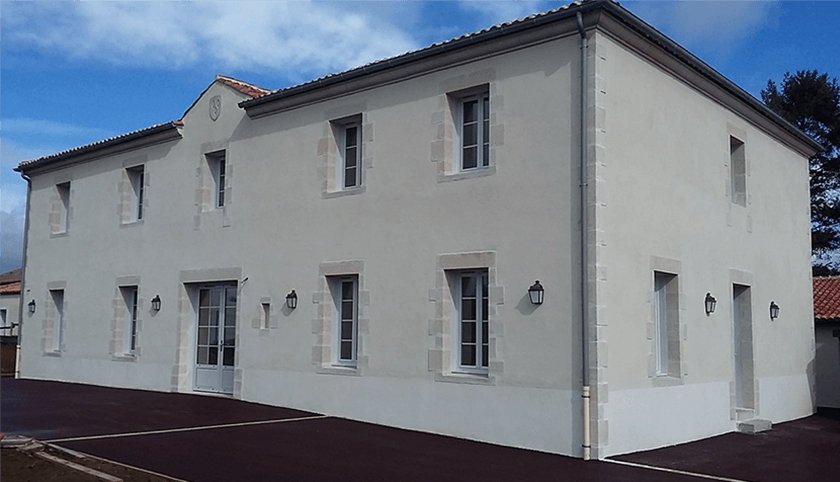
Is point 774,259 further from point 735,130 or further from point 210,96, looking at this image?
point 210,96

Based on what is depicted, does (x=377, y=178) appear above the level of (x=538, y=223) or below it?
above

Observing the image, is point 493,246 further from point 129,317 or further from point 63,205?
point 63,205

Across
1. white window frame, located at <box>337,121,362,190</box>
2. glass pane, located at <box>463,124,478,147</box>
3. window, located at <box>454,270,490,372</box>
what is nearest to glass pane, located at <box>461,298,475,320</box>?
window, located at <box>454,270,490,372</box>

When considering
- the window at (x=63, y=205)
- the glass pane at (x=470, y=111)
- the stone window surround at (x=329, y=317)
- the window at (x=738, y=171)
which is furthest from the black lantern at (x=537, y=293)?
the window at (x=63, y=205)

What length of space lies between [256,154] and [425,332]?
4.84 m

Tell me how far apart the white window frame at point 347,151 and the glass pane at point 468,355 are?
10.3 feet

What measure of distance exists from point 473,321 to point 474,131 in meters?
2.55

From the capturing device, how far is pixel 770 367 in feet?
43.5

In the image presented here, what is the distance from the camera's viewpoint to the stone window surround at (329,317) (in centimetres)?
1158

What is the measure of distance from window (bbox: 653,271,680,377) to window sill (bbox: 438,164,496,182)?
101 inches

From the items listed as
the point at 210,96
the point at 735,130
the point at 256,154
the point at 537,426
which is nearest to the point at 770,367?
the point at 735,130

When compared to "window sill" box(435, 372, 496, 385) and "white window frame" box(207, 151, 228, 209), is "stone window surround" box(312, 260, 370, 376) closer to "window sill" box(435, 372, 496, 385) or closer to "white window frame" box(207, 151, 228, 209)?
"window sill" box(435, 372, 496, 385)

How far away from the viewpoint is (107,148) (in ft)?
54.5

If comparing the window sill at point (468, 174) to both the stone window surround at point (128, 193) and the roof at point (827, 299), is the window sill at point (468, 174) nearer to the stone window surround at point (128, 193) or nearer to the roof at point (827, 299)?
the stone window surround at point (128, 193)
